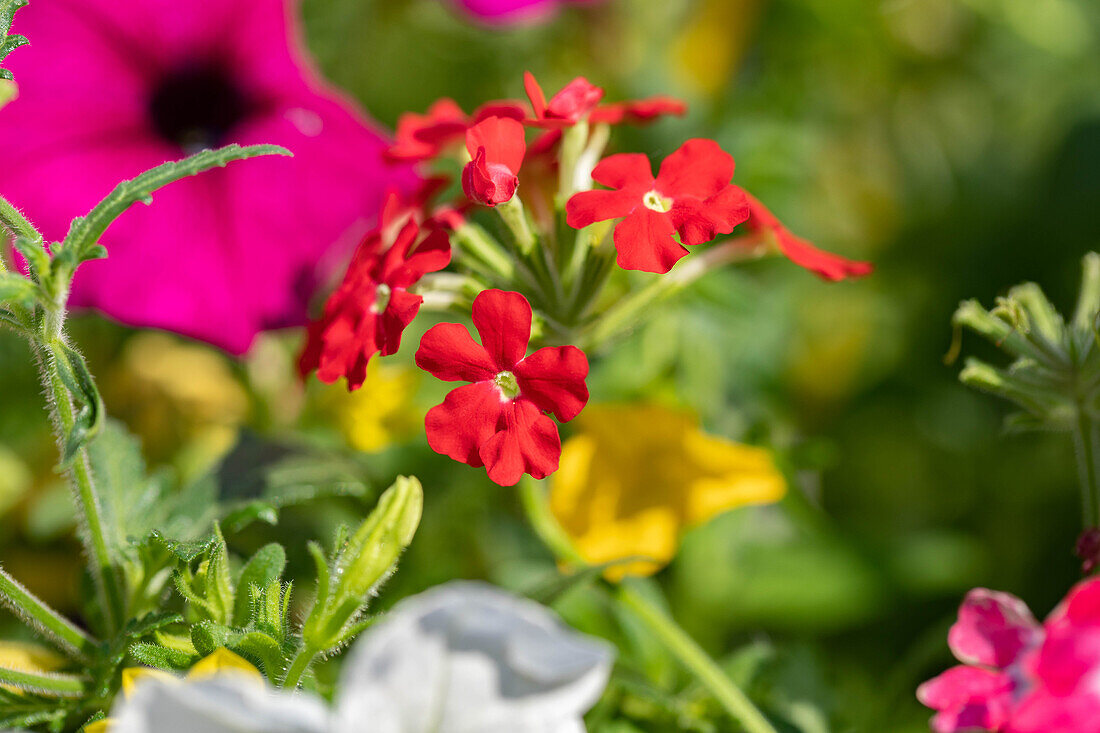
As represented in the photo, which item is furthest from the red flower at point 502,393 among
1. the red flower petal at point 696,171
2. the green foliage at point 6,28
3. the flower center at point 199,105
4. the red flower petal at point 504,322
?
the flower center at point 199,105

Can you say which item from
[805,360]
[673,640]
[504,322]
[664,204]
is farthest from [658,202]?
[805,360]

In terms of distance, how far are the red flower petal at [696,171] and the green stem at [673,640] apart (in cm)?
18

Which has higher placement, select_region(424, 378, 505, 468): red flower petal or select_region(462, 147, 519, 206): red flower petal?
select_region(462, 147, 519, 206): red flower petal

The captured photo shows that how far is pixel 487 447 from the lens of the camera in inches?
17.5

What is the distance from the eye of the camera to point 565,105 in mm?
490

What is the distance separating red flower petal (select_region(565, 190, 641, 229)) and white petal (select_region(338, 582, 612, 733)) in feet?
0.67

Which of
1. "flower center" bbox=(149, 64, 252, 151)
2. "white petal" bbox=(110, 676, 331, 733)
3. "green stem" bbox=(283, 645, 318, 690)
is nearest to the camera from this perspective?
"white petal" bbox=(110, 676, 331, 733)

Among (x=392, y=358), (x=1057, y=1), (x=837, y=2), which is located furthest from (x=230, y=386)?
(x=1057, y=1)

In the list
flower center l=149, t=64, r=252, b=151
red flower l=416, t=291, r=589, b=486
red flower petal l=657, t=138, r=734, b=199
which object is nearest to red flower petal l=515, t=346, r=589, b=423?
red flower l=416, t=291, r=589, b=486

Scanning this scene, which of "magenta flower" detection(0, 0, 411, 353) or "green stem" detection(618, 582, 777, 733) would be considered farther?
"magenta flower" detection(0, 0, 411, 353)

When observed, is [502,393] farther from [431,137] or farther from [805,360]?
[805,360]

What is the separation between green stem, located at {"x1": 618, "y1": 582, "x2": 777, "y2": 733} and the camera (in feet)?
1.62

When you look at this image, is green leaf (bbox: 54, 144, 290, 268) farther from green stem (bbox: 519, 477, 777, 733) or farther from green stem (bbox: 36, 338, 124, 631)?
green stem (bbox: 519, 477, 777, 733)

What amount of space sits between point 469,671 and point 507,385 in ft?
0.59
